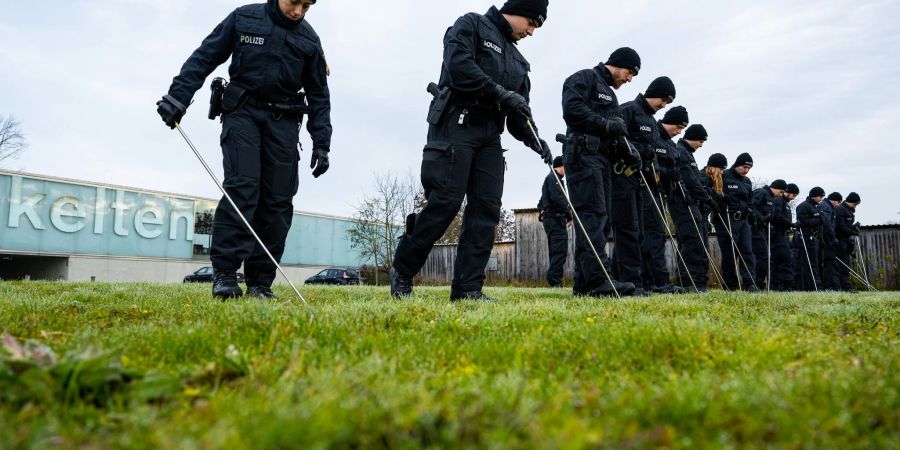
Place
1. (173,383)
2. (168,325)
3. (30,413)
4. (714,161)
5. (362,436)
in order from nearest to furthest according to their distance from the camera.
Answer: (362,436), (30,413), (173,383), (168,325), (714,161)

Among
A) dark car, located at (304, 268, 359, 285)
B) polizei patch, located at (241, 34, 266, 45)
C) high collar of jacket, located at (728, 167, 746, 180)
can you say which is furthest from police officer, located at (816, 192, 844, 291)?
dark car, located at (304, 268, 359, 285)

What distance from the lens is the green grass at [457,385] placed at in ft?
3.64

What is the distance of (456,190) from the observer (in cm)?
450

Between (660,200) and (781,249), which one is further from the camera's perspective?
(781,249)

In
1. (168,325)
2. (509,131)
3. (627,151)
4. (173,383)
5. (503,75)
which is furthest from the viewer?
(627,151)

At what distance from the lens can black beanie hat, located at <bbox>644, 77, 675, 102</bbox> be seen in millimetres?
7125

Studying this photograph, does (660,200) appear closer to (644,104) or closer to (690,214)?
(690,214)

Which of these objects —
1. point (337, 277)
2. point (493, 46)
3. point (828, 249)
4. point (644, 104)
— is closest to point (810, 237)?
point (828, 249)

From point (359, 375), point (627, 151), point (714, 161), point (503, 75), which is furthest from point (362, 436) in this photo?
point (714, 161)

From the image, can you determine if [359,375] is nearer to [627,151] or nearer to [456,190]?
[456,190]

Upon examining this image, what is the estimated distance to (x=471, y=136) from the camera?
4566 millimetres

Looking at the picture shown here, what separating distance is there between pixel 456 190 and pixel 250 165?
63.9 inches

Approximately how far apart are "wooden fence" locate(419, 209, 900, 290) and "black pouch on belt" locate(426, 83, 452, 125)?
50.9 ft

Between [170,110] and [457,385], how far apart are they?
3.55 m
